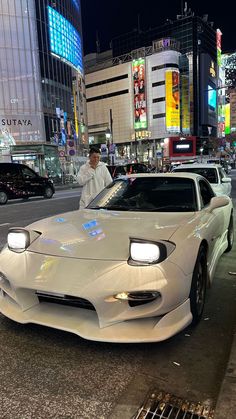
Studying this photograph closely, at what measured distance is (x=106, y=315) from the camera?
274cm

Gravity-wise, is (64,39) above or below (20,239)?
above

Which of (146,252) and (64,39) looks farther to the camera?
(64,39)

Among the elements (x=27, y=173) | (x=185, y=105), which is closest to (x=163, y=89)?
(x=185, y=105)

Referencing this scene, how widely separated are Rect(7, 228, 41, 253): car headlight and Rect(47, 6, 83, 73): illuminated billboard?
44.4m

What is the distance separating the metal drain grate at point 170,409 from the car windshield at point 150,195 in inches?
86.4

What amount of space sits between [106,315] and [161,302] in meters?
0.43

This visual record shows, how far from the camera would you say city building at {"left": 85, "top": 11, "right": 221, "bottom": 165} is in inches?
3632

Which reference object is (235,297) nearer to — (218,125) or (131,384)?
(131,384)

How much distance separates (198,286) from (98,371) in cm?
127

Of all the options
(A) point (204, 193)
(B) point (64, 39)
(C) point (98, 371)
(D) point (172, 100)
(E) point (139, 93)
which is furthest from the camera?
(E) point (139, 93)

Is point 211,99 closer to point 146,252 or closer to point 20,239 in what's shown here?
point 20,239

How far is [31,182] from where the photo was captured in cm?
1775

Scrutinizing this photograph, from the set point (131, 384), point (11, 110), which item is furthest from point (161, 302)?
point (11, 110)

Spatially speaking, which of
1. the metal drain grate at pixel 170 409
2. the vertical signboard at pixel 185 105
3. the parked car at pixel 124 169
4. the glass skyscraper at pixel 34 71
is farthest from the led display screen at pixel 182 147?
the metal drain grate at pixel 170 409
